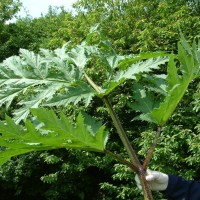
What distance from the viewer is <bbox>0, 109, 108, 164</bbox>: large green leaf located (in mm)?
1126

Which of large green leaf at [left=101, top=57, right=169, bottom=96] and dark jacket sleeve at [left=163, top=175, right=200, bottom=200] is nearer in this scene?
large green leaf at [left=101, top=57, right=169, bottom=96]

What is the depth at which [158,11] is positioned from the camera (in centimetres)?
1028

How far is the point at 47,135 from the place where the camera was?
116cm

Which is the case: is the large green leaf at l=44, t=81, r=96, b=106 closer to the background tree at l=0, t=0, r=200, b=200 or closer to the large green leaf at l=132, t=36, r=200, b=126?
the large green leaf at l=132, t=36, r=200, b=126

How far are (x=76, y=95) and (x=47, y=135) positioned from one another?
0.80 ft

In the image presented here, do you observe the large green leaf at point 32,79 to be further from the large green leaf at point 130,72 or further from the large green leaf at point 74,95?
the large green leaf at point 130,72

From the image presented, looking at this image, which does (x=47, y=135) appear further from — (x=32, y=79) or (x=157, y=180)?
(x=157, y=180)

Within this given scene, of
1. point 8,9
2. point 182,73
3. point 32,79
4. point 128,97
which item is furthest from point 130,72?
point 8,9

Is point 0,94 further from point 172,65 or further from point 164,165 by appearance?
point 164,165

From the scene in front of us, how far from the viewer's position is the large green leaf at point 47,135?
1126 millimetres

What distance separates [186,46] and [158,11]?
934 cm

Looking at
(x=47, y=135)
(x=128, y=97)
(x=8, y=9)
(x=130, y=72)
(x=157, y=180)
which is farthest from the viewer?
(x=8, y=9)

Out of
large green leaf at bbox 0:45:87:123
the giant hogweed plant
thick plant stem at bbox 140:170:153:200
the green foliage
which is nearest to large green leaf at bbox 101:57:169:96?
the giant hogweed plant

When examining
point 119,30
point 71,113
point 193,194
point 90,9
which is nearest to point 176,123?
point 71,113
